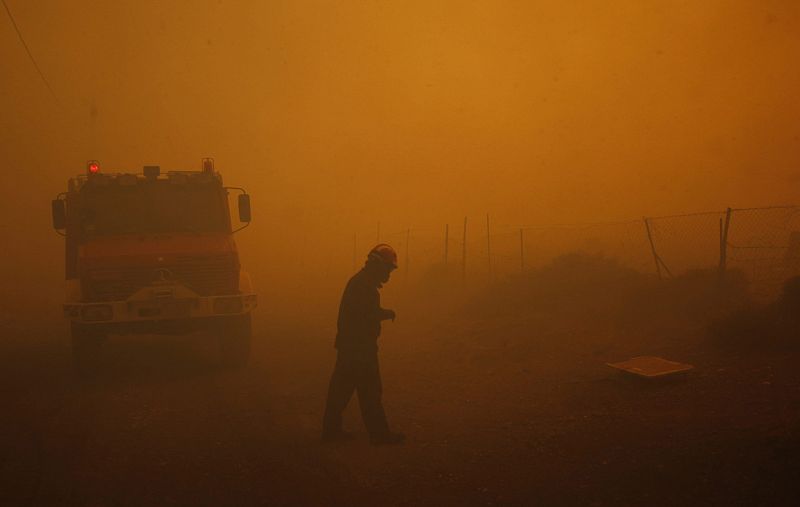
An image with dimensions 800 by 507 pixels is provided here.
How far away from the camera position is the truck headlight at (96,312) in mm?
9062

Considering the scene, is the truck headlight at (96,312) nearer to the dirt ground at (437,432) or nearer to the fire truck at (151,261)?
the fire truck at (151,261)

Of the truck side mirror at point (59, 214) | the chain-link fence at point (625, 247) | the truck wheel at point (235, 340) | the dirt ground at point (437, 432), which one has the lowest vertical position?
the dirt ground at point (437, 432)

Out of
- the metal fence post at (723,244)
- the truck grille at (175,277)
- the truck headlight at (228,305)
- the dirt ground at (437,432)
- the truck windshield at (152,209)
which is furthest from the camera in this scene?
the metal fence post at (723,244)

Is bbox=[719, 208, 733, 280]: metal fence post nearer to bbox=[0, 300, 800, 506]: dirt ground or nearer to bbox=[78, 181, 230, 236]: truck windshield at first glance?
bbox=[0, 300, 800, 506]: dirt ground

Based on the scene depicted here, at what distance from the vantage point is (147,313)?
928cm

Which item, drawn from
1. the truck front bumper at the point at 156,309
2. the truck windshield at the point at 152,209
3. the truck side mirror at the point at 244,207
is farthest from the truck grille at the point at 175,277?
the truck side mirror at the point at 244,207

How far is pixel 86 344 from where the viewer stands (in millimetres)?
9609

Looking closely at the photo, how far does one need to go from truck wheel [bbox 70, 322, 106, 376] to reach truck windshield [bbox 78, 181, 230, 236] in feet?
4.65

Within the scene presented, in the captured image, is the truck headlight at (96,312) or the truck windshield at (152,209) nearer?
the truck headlight at (96,312)

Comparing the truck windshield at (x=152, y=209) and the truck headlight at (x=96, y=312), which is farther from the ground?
the truck windshield at (x=152, y=209)

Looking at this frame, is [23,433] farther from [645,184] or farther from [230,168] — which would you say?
[230,168]

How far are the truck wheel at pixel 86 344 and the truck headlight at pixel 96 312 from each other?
56 centimetres

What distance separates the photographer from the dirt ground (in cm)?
475

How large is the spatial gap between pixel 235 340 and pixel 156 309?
4.48ft
